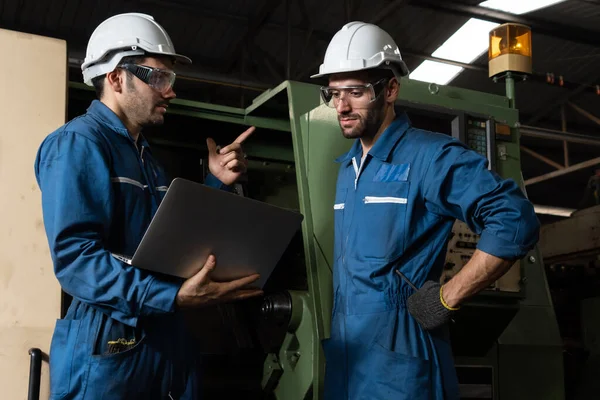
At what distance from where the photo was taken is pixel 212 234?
5.11ft

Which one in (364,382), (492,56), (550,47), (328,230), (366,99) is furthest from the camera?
(550,47)

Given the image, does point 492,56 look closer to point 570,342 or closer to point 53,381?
point 570,342

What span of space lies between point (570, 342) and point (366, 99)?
2.27 m

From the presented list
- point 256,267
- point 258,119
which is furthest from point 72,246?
point 258,119

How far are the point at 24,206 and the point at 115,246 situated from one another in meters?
0.39

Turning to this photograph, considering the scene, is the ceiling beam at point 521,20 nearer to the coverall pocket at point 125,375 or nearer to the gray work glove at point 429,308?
the gray work glove at point 429,308

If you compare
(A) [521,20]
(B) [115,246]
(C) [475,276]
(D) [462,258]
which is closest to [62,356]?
(B) [115,246]

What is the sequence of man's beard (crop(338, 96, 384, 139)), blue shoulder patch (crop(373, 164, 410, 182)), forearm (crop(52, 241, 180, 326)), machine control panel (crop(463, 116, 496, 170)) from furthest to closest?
machine control panel (crop(463, 116, 496, 170))
man's beard (crop(338, 96, 384, 139))
blue shoulder patch (crop(373, 164, 410, 182))
forearm (crop(52, 241, 180, 326))

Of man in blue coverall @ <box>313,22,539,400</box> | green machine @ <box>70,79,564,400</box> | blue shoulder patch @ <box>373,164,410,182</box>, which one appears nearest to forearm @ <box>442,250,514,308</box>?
man in blue coverall @ <box>313,22,539,400</box>

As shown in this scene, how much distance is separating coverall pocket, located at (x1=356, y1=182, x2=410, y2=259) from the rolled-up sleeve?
68 mm

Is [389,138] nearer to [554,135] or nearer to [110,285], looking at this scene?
[110,285]

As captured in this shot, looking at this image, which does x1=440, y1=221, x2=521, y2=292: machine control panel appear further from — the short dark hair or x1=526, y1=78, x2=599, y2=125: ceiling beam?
x1=526, y1=78, x2=599, y2=125: ceiling beam

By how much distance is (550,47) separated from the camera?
618 centimetres

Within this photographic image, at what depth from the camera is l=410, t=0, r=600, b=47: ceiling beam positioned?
5.49m
